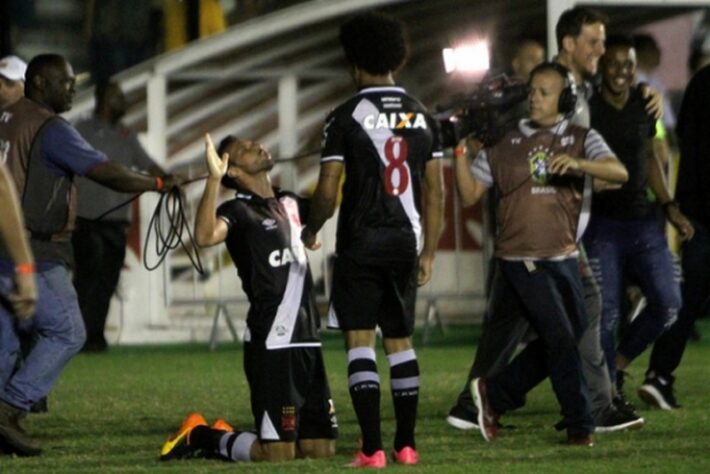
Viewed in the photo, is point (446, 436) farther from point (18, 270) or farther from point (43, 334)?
point (18, 270)

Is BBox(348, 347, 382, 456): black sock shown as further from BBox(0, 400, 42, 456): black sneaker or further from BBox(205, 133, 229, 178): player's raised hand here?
BBox(0, 400, 42, 456): black sneaker

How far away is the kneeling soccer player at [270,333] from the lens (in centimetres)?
993

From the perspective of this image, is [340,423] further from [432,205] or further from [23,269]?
[23,269]

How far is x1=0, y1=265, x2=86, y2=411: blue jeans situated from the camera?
34.7ft

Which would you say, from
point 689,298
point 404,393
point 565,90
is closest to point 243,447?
point 404,393

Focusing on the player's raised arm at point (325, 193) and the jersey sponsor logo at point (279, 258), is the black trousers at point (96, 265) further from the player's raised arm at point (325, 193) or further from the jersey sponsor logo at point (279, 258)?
the player's raised arm at point (325, 193)

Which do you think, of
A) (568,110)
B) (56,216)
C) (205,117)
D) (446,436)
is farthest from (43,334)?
(205,117)

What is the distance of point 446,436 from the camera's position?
11.0m

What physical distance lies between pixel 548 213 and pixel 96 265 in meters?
7.56

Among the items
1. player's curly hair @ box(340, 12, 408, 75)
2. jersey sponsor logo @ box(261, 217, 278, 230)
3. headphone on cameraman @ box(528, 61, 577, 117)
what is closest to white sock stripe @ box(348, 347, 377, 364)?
jersey sponsor logo @ box(261, 217, 278, 230)

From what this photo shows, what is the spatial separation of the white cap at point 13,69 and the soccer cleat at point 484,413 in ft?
9.53

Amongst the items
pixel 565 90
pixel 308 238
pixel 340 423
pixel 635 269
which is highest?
pixel 565 90

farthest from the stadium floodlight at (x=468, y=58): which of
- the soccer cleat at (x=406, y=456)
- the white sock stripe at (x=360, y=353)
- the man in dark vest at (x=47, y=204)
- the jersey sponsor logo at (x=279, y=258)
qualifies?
the soccer cleat at (x=406, y=456)

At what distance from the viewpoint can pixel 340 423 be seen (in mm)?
11820
